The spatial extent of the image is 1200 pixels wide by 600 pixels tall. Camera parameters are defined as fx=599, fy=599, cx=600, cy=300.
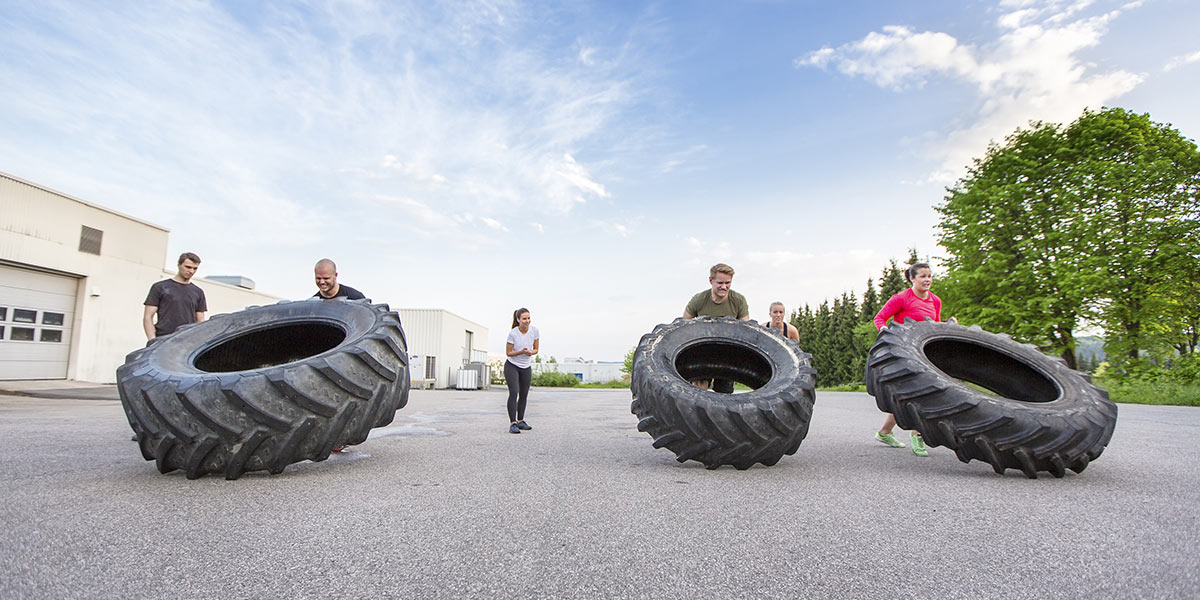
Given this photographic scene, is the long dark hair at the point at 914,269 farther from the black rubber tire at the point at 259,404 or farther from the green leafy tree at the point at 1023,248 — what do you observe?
the green leafy tree at the point at 1023,248

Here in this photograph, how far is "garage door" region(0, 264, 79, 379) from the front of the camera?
15398 millimetres

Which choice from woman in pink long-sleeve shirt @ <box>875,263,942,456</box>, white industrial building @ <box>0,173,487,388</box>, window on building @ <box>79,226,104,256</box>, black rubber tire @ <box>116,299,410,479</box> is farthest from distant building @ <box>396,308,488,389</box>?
black rubber tire @ <box>116,299,410,479</box>

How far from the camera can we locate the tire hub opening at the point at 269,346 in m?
5.13

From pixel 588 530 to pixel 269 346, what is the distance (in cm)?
418

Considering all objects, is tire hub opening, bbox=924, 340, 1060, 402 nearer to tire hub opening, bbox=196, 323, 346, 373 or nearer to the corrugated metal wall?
tire hub opening, bbox=196, 323, 346, 373

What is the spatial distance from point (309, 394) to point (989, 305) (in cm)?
2609

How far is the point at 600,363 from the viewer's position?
54125 mm

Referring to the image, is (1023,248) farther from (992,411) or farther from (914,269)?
(992,411)

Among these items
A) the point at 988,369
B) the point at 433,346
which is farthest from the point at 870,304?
the point at 988,369

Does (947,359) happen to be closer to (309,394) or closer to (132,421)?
(309,394)

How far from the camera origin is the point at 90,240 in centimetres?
1759

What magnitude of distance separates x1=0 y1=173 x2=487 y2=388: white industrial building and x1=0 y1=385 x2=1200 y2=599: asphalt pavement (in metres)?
15.4

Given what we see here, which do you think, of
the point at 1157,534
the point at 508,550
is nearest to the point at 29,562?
the point at 508,550

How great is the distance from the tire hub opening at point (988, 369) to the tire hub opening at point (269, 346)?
5.63 m
